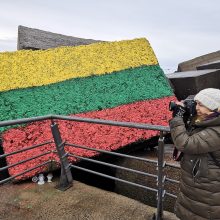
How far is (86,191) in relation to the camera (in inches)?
181

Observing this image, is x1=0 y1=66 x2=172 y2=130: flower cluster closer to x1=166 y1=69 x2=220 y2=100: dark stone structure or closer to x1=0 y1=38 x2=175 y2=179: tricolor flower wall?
x1=0 y1=38 x2=175 y2=179: tricolor flower wall

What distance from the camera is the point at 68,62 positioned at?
6.53 metres

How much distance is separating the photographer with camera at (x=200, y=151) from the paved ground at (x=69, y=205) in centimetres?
120

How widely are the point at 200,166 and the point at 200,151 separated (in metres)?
0.16

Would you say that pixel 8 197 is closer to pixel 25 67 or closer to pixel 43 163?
pixel 43 163

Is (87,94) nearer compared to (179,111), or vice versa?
(179,111)

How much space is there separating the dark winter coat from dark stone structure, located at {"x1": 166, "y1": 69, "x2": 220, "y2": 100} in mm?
4324

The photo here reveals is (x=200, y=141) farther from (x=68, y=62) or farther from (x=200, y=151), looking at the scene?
(x=68, y=62)

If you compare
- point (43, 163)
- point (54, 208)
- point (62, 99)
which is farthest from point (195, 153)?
point (62, 99)

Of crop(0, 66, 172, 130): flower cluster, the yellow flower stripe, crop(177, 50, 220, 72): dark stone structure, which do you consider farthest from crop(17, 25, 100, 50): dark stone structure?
crop(177, 50, 220, 72): dark stone structure

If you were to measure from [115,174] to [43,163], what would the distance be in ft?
4.36

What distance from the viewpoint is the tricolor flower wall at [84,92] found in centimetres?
548

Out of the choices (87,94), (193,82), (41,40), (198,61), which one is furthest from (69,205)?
(198,61)

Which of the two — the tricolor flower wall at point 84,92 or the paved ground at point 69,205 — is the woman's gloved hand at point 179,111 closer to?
the paved ground at point 69,205
